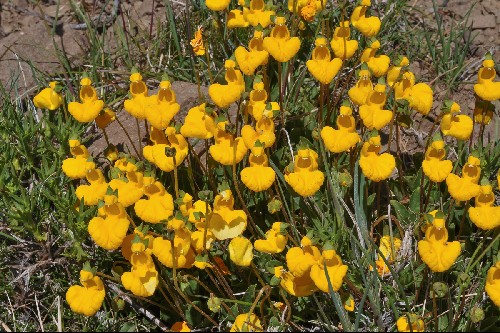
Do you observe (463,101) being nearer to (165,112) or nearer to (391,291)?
(391,291)

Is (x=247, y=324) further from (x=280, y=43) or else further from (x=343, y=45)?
(x=343, y=45)

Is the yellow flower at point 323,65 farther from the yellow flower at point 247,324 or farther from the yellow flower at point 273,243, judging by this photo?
the yellow flower at point 247,324

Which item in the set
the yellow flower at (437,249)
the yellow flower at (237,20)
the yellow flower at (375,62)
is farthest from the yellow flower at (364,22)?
the yellow flower at (437,249)

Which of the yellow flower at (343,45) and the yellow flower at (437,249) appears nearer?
the yellow flower at (437,249)

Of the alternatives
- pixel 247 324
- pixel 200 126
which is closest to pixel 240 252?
pixel 247 324

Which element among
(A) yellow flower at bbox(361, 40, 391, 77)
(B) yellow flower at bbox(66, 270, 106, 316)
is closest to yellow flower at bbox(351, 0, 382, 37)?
(A) yellow flower at bbox(361, 40, 391, 77)

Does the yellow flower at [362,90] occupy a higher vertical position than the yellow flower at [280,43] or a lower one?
lower

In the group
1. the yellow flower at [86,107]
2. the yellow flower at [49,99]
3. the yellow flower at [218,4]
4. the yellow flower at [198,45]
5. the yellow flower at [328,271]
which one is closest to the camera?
the yellow flower at [328,271]

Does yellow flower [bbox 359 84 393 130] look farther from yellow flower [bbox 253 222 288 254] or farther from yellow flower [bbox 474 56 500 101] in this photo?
yellow flower [bbox 253 222 288 254]
